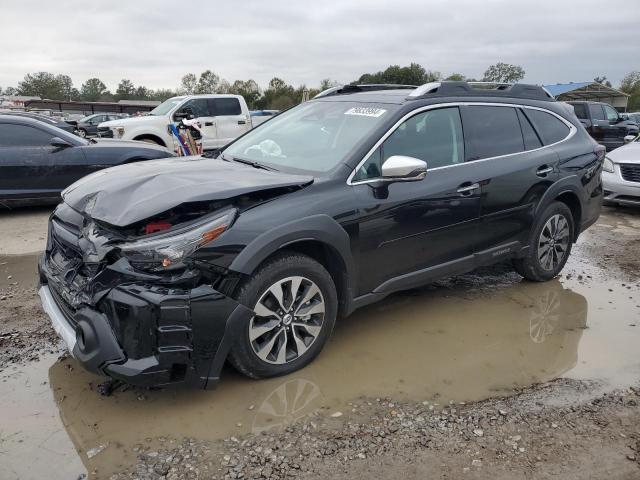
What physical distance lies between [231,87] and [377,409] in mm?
78548

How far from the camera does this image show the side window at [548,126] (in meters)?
4.77

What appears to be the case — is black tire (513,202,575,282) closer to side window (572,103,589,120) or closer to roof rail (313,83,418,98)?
roof rail (313,83,418,98)

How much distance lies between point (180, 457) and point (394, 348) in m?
1.75

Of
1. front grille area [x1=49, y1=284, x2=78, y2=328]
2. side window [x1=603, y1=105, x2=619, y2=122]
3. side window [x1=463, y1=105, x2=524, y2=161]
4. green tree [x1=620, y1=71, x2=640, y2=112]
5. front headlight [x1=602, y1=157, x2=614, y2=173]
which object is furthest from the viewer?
green tree [x1=620, y1=71, x2=640, y2=112]

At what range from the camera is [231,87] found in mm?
76688

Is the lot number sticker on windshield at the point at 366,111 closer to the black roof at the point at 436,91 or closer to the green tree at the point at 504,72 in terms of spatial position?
the black roof at the point at 436,91

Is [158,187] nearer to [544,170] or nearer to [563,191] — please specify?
[544,170]

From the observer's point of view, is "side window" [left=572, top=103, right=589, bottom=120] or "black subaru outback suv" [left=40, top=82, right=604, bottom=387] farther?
"side window" [left=572, top=103, right=589, bottom=120]

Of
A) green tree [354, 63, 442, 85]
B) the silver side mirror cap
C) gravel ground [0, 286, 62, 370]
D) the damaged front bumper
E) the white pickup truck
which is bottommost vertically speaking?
gravel ground [0, 286, 62, 370]

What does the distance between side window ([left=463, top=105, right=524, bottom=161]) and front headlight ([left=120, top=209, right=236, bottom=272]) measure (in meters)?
2.34

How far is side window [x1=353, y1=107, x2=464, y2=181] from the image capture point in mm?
3553

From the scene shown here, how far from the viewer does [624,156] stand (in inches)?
338

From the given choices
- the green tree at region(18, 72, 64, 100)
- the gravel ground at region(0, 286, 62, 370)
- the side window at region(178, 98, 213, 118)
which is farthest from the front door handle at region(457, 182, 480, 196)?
the green tree at region(18, 72, 64, 100)

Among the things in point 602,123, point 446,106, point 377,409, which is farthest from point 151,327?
point 602,123
